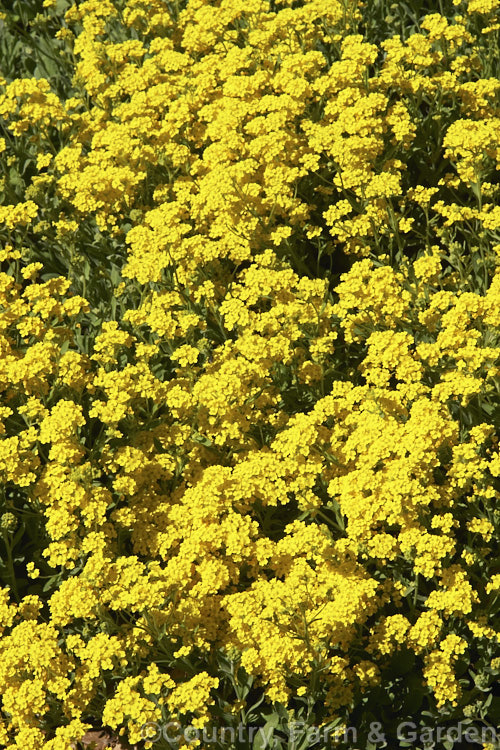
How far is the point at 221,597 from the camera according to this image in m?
5.64

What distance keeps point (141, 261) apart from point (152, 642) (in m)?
2.65

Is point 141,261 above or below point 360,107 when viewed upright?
below

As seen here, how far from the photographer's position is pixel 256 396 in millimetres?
6129

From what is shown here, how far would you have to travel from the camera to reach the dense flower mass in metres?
5.29

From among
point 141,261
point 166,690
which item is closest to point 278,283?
point 141,261

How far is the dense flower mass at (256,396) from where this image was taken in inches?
208

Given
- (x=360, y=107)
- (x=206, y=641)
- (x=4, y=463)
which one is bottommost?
(x=206, y=641)

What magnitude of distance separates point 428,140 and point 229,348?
2.60m

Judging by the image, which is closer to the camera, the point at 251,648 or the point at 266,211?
the point at 251,648

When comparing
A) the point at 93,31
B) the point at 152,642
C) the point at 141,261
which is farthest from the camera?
the point at 93,31

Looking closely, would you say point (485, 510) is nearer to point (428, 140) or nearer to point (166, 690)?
point (166, 690)

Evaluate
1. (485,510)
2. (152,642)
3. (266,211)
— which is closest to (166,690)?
(152,642)

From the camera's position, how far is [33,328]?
6449 millimetres

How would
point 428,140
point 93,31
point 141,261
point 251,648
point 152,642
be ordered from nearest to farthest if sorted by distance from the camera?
point 251,648 < point 152,642 < point 141,261 < point 428,140 < point 93,31
